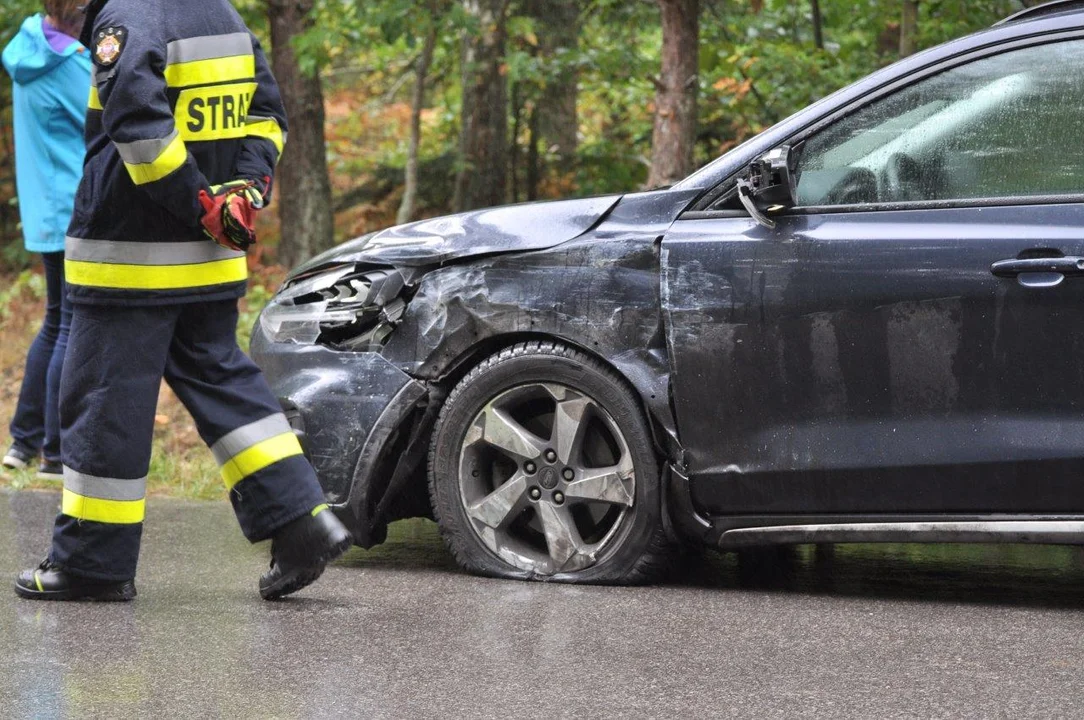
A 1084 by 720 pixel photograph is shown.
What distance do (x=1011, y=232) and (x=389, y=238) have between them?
6.48ft

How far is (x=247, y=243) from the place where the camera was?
4.27 meters

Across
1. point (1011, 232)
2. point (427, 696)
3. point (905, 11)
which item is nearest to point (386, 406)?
point (427, 696)

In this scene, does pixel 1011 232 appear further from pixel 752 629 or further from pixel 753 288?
pixel 752 629

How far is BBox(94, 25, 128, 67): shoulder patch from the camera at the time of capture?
4125mm

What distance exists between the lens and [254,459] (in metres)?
4.41

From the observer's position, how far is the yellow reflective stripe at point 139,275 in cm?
427

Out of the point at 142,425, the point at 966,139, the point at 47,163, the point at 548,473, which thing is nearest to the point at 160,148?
the point at 142,425

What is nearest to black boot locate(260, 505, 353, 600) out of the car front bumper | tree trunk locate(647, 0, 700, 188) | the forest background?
the car front bumper

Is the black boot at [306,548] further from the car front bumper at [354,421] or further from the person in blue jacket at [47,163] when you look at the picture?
the person in blue jacket at [47,163]

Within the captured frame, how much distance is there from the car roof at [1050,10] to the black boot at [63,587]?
3015 mm

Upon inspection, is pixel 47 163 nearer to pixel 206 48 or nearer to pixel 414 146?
pixel 206 48

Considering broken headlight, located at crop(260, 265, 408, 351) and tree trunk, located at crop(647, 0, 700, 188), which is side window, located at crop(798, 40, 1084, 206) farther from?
tree trunk, located at crop(647, 0, 700, 188)

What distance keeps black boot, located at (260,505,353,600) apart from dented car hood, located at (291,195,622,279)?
933mm

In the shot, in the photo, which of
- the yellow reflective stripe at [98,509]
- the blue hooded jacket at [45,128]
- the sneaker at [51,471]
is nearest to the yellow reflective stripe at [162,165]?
the yellow reflective stripe at [98,509]
